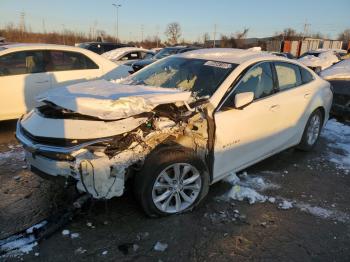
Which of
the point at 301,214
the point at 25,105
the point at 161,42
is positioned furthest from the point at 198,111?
the point at 161,42

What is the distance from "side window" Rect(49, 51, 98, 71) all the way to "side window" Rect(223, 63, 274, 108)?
4135 mm

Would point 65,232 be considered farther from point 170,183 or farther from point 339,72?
point 339,72

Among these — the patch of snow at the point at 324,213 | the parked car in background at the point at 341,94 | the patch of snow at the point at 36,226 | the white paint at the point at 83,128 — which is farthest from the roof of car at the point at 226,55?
the parked car in background at the point at 341,94

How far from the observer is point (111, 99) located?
3598mm

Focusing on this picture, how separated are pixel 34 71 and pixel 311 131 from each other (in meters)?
5.07

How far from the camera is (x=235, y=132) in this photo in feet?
13.4

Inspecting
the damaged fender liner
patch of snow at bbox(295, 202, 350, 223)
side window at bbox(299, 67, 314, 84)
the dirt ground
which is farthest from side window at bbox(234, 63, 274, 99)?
patch of snow at bbox(295, 202, 350, 223)

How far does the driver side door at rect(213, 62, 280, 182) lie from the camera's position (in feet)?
13.1

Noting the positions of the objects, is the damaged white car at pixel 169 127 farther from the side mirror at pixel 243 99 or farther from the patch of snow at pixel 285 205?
the patch of snow at pixel 285 205

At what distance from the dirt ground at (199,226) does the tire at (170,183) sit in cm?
15

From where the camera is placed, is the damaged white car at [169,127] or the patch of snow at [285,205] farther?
the patch of snow at [285,205]

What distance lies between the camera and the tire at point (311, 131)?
18.6ft

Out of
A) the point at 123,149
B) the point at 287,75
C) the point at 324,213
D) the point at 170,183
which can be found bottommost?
the point at 324,213

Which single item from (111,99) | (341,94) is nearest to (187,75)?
(111,99)
